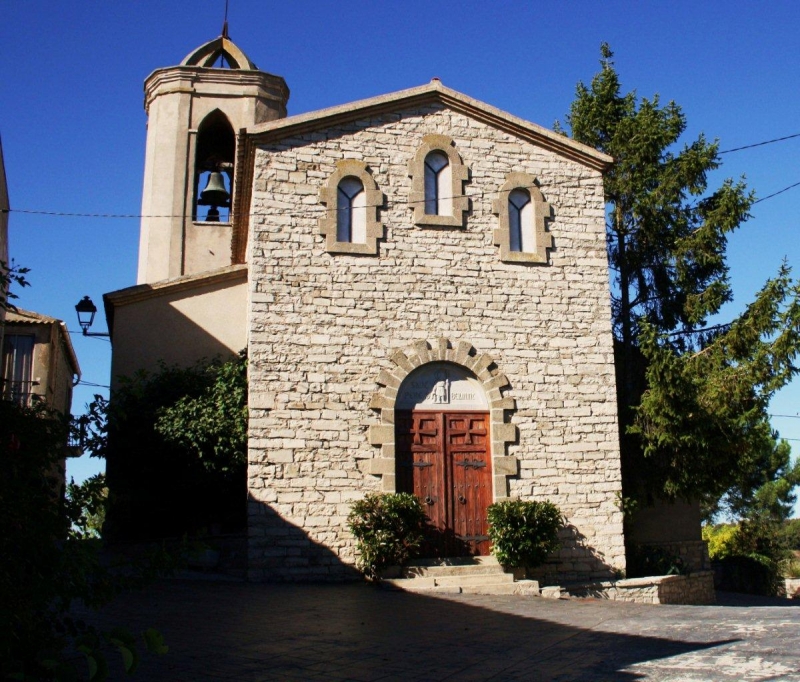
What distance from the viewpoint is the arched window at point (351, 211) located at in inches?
519

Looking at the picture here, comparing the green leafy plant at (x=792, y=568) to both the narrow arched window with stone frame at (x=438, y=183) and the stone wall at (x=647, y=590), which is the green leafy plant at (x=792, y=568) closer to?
the stone wall at (x=647, y=590)

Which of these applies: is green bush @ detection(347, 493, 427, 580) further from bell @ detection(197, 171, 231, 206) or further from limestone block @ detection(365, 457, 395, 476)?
bell @ detection(197, 171, 231, 206)

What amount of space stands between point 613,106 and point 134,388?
584 inches

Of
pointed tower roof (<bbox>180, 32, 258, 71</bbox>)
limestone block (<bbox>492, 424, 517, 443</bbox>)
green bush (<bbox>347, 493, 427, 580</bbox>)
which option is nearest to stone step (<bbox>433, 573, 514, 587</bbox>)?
green bush (<bbox>347, 493, 427, 580</bbox>)

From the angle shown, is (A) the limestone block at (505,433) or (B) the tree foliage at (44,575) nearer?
(B) the tree foliage at (44,575)

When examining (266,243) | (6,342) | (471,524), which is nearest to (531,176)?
(266,243)

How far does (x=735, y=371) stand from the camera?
14.0m

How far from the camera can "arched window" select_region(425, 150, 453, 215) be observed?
1352cm

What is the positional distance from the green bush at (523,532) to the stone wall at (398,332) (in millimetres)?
637

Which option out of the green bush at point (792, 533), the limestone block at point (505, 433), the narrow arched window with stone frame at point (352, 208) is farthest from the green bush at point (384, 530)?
the green bush at point (792, 533)

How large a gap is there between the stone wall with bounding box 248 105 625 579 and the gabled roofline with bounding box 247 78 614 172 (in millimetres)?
154

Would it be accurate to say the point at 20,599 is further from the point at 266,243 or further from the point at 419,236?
the point at 419,236

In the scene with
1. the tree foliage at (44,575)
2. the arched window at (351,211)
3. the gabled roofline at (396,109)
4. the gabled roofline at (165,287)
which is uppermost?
the gabled roofline at (396,109)

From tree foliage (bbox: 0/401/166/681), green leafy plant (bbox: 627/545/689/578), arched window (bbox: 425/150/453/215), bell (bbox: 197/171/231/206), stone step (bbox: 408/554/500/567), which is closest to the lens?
tree foliage (bbox: 0/401/166/681)
